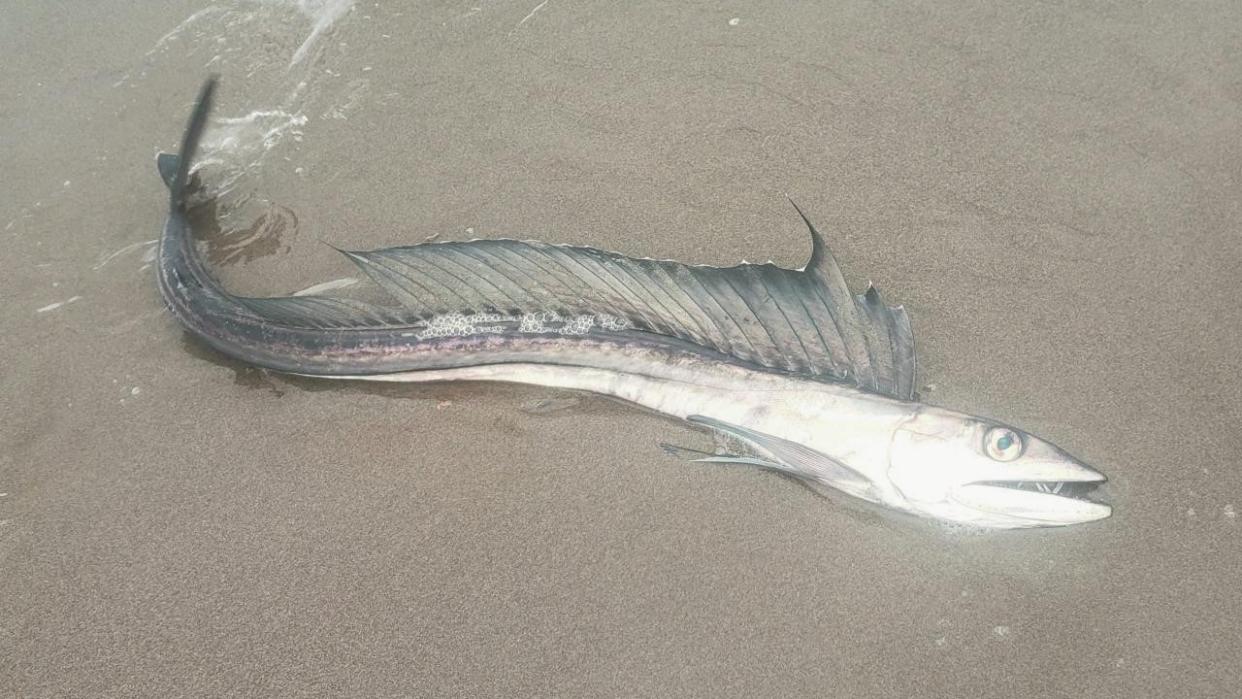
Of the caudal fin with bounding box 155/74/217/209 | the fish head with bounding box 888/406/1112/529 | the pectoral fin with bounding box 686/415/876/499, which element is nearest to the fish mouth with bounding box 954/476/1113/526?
the fish head with bounding box 888/406/1112/529

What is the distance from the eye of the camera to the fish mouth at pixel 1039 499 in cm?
261

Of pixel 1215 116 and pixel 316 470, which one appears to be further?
pixel 1215 116

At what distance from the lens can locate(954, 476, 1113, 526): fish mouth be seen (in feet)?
8.55

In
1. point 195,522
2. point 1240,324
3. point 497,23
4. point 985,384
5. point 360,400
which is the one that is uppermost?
point 497,23

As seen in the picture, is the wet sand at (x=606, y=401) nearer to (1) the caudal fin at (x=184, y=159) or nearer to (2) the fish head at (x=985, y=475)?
(2) the fish head at (x=985, y=475)

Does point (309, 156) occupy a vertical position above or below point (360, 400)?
above

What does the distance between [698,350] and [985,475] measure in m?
1.10

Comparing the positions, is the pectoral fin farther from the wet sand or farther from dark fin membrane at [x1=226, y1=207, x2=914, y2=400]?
dark fin membrane at [x1=226, y1=207, x2=914, y2=400]

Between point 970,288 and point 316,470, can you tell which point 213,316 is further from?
point 970,288

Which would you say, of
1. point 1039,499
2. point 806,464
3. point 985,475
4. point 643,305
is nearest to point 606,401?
point 643,305

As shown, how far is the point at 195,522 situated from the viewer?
9.93 feet

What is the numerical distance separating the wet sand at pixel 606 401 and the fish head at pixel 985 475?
0.13 metres

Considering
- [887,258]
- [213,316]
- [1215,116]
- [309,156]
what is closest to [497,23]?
[309,156]

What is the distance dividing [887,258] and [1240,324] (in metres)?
1.33
